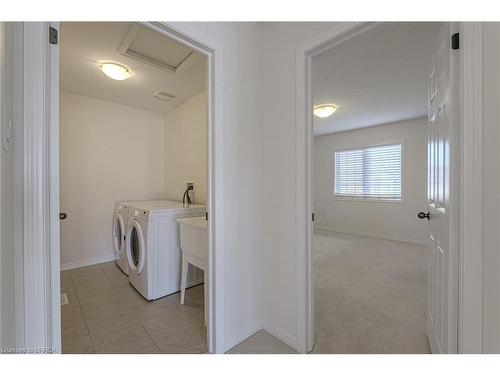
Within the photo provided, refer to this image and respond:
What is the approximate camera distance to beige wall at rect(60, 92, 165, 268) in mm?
2982

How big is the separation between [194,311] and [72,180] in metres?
2.48

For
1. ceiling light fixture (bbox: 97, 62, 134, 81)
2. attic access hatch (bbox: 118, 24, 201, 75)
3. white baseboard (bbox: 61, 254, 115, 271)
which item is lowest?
white baseboard (bbox: 61, 254, 115, 271)

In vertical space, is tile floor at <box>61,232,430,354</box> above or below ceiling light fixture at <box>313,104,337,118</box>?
below

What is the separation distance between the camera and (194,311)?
202 cm

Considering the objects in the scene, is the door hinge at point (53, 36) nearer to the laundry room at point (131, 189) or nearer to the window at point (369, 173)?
the laundry room at point (131, 189)

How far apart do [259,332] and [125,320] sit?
3.71 ft

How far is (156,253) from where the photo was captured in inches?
86.4

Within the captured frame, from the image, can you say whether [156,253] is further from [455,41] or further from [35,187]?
[455,41]

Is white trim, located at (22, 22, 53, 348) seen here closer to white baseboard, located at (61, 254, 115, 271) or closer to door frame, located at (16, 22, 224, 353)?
door frame, located at (16, 22, 224, 353)

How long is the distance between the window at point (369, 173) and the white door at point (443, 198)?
11.8 feet

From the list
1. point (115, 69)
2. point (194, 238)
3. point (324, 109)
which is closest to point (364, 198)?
point (324, 109)

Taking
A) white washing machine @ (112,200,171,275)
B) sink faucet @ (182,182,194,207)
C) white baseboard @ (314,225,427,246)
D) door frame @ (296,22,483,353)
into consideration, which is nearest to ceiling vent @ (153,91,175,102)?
sink faucet @ (182,182,194,207)

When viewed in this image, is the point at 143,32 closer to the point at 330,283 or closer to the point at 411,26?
the point at 411,26
